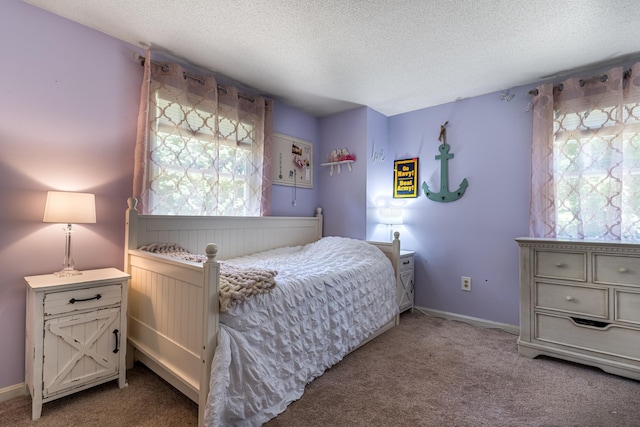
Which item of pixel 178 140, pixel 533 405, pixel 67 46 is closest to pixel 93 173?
pixel 178 140

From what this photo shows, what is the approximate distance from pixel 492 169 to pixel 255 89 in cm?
235

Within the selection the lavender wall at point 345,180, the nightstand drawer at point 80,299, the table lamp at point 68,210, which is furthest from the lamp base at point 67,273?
the lavender wall at point 345,180

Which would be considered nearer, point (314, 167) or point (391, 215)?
point (391, 215)

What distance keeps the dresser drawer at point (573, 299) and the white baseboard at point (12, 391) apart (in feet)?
10.8

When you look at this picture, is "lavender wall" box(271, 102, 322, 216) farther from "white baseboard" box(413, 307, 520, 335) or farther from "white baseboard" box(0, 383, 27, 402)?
"white baseboard" box(0, 383, 27, 402)

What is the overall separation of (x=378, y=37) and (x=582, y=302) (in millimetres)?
2233

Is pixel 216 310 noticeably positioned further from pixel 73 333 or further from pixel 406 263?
pixel 406 263

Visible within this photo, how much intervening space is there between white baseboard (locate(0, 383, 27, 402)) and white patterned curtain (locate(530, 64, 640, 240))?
3.65 meters

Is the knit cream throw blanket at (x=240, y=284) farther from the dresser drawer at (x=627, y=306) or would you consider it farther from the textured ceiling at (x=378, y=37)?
the dresser drawer at (x=627, y=306)

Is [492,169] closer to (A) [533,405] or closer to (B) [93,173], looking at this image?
(A) [533,405]

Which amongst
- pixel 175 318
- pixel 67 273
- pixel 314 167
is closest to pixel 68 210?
pixel 67 273

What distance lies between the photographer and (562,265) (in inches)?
82.8

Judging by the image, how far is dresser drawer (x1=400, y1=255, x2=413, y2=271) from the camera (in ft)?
9.83

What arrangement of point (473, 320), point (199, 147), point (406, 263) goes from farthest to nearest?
point (406, 263)
point (473, 320)
point (199, 147)
